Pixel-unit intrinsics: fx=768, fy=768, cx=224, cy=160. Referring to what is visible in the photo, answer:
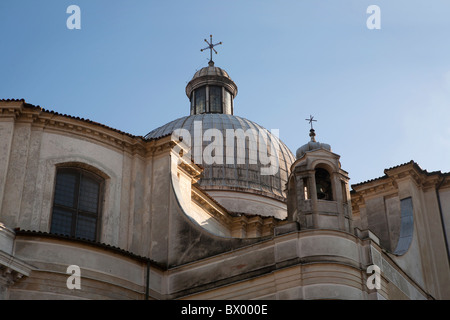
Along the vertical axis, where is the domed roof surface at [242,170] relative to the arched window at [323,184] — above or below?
above

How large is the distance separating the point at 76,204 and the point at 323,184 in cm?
770

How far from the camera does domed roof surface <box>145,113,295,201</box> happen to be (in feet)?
114

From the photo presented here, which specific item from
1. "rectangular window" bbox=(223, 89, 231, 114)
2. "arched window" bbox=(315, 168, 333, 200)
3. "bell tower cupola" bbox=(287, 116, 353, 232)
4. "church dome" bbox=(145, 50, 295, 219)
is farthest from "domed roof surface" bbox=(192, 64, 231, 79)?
"arched window" bbox=(315, 168, 333, 200)

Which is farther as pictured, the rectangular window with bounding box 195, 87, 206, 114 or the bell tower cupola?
the rectangular window with bounding box 195, 87, 206, 114

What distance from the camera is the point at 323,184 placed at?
23.9 m

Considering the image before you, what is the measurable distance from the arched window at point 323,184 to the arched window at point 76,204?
6898 millimetres

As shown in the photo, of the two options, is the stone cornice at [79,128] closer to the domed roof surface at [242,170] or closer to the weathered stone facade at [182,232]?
the weathered stone facade at [182,232]

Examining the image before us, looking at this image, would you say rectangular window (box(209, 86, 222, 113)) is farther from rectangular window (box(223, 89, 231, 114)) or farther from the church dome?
the church dome

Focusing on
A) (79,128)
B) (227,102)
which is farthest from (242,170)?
(79,128)

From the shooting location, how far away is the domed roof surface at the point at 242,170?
114 ft

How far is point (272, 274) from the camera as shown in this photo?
840 inches

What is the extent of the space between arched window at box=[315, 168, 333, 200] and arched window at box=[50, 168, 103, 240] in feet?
22.6

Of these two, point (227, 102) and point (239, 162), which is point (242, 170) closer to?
point (239, 162)

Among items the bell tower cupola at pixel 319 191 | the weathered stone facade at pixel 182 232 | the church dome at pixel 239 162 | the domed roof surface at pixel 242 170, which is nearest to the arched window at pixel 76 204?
the weathered stone facade at pixel 182 232
